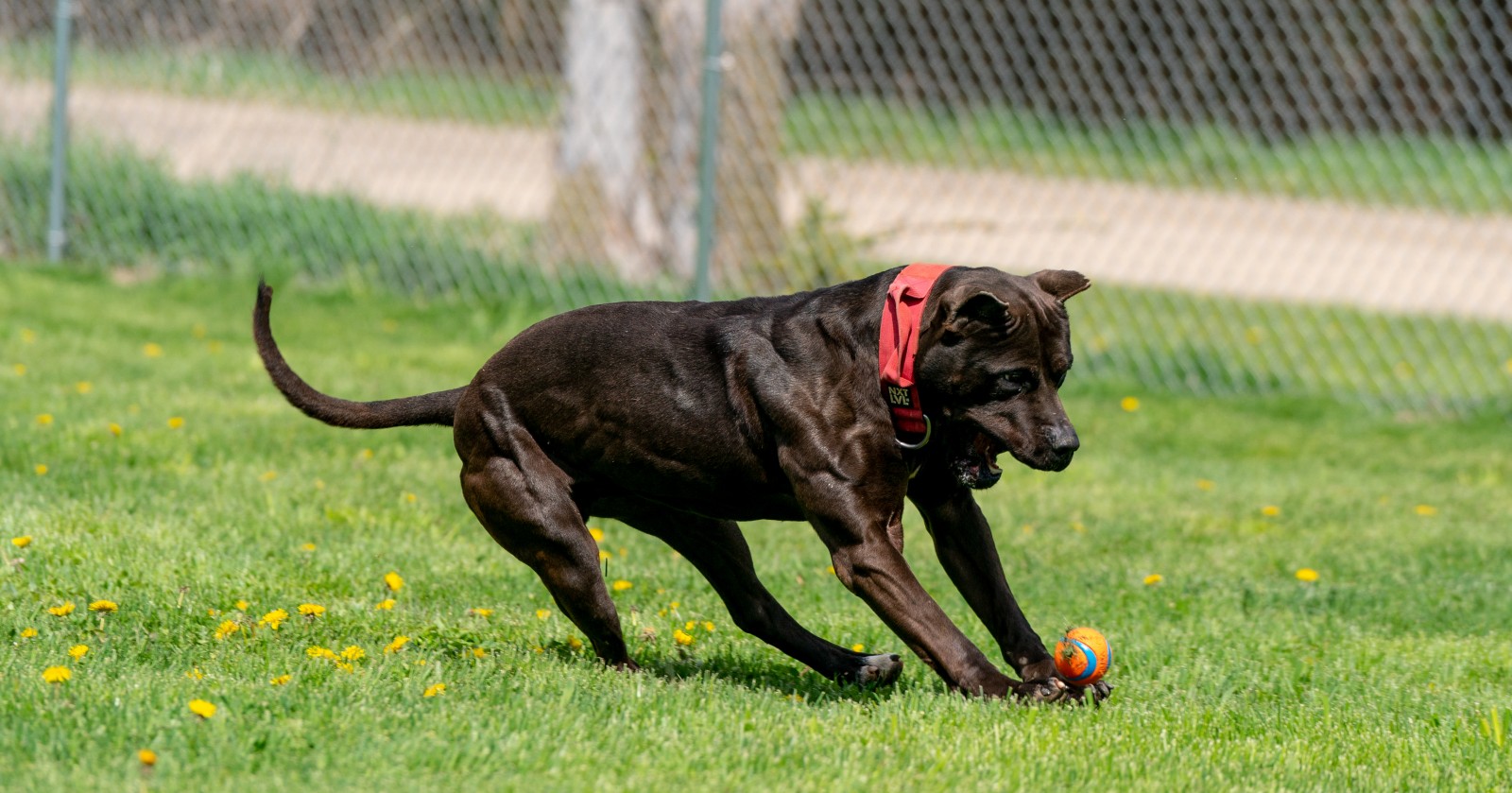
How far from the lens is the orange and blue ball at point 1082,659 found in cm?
384

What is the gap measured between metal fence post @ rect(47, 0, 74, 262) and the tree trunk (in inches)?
121

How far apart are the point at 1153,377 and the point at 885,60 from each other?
8.09ft

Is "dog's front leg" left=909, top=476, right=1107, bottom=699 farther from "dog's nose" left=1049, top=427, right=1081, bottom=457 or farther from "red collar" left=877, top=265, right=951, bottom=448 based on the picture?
"dog's nose" left=1049, top=427, right=1081, bottom=457

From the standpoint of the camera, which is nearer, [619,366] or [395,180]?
[619,366]

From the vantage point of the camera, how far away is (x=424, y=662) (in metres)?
3.89

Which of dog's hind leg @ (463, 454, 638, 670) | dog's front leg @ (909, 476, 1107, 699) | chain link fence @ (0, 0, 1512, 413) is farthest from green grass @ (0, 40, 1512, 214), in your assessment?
dog's hind leg @ (463, 454, 638, 670)

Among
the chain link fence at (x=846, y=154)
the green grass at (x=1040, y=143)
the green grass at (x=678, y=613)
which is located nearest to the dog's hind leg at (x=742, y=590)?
the green grass at (x=678, y=613)

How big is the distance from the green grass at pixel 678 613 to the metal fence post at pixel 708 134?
49.9 inches

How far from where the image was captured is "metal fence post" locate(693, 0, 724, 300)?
337 inches

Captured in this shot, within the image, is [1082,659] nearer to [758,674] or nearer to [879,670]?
[879,670]

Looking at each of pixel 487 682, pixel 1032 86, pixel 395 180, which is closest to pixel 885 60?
pixel 1032 86

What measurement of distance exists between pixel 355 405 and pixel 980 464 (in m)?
1.66

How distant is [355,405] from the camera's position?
173 inches

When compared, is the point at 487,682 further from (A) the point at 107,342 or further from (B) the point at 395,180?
(B) the point at 395,180
